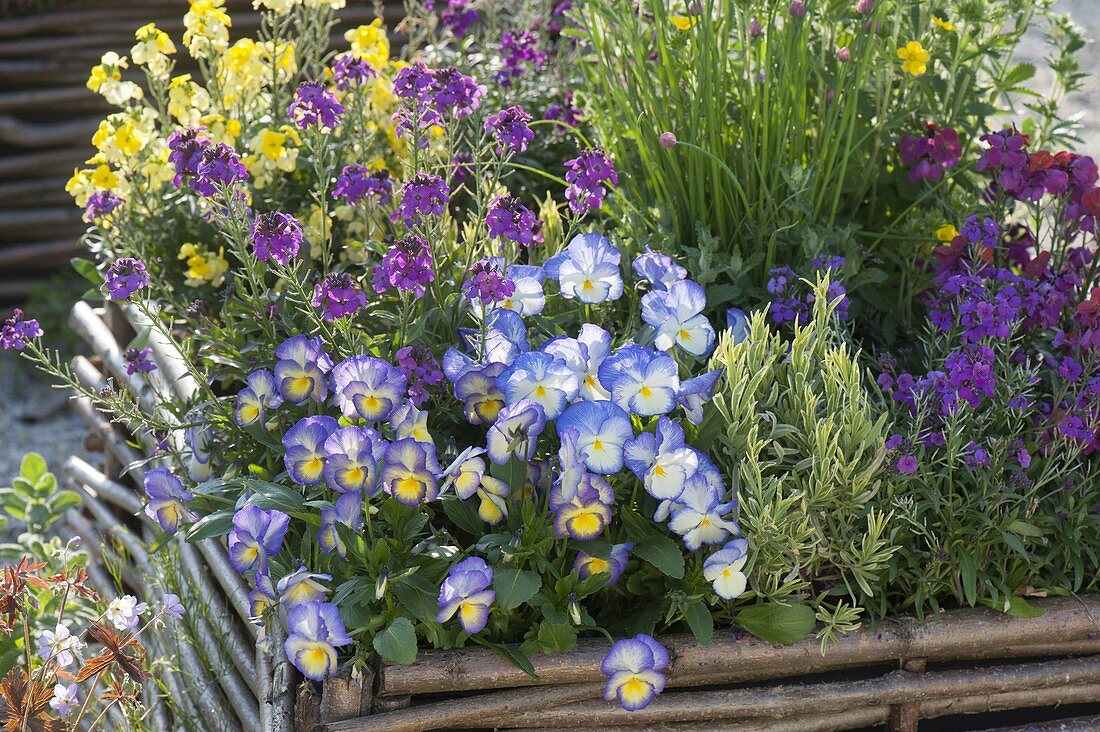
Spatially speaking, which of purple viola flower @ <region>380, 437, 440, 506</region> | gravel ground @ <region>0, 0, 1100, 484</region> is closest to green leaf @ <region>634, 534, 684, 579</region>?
purple viola flower @ <region>380, 437, 440, 506</region>

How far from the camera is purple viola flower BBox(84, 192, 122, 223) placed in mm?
1981

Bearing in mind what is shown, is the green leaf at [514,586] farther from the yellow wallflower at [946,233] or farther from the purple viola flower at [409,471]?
the yellow wallflower at [946,233]

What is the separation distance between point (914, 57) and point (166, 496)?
1362 mm

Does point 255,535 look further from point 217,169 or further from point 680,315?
point 680,315

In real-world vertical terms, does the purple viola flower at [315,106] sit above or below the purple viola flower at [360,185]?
above

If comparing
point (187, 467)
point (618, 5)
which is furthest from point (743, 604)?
point (618, 5)

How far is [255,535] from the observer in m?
1.37

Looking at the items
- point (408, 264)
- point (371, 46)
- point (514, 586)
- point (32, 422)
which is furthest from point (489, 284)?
point (32, 422)

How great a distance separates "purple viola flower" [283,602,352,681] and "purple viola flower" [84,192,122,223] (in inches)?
38.4

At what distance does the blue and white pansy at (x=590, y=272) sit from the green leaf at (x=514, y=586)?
449 millimetres

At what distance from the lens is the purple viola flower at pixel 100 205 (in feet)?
6.50

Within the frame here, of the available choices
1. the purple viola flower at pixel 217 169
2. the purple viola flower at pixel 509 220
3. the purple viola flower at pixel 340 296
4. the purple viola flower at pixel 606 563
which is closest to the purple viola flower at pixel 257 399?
the purple viola flower at pixel 340 296

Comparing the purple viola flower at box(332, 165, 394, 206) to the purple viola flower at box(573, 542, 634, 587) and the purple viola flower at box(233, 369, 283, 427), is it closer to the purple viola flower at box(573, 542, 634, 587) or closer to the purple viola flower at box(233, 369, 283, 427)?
the purple viola flower at box(233, 369, 283, 427)

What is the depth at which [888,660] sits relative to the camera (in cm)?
159
